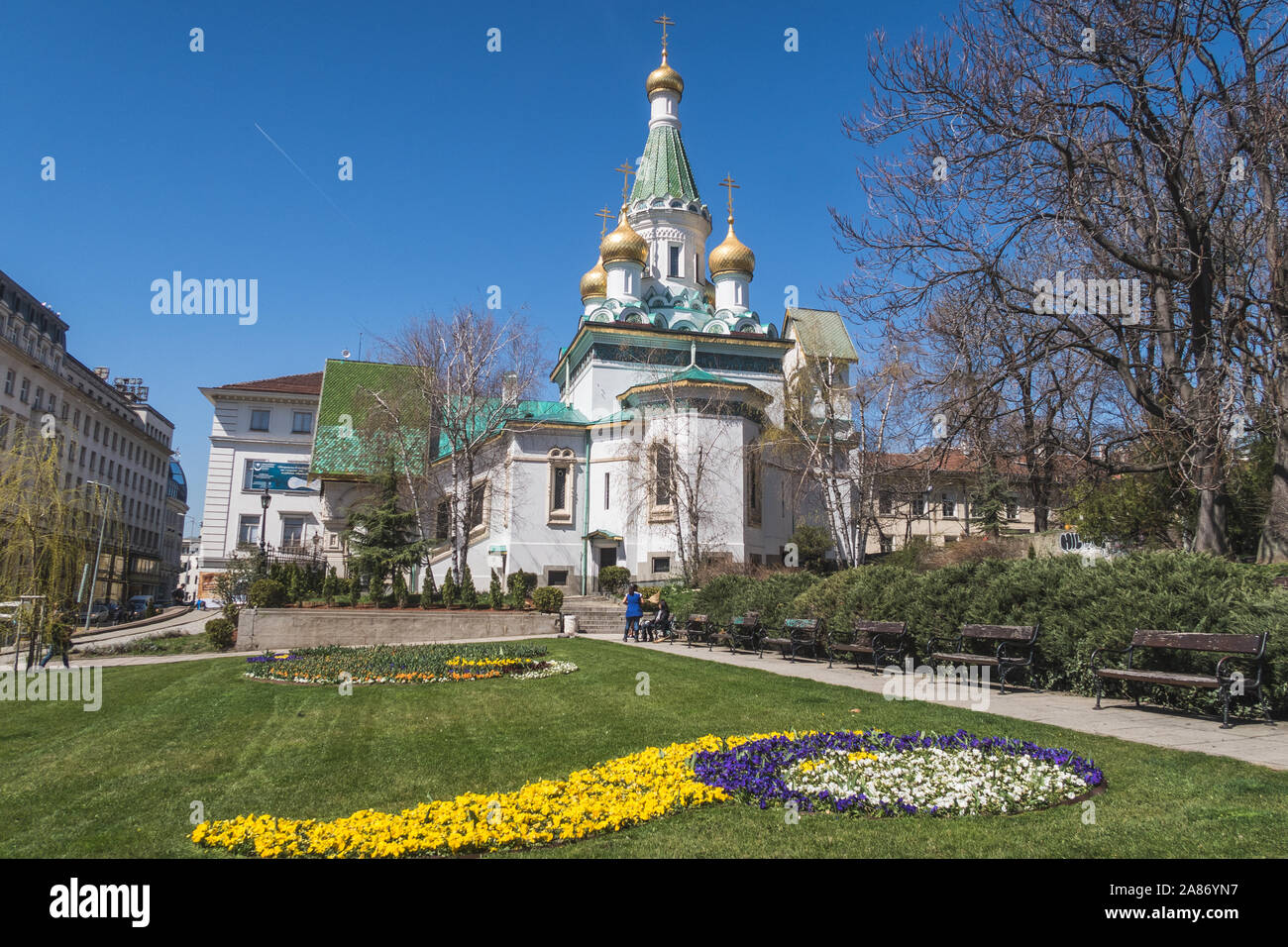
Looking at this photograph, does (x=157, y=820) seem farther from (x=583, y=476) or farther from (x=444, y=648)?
(x=583, y=476)

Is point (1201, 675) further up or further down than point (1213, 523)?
further down

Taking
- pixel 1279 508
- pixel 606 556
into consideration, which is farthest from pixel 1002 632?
pixel 606 556

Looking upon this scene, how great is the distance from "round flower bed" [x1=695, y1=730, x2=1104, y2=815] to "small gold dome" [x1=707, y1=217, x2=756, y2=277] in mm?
38353

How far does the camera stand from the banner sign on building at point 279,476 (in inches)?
1938

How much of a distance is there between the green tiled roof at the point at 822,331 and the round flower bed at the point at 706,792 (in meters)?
39.1

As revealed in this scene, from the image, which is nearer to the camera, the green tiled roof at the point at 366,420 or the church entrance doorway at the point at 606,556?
the green tiled roof at the point at 366,420

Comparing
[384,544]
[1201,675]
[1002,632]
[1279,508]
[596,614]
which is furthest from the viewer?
[596,614]

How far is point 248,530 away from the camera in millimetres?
49094

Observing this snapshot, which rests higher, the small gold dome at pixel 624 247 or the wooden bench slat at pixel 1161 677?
the small gold dome at pixel 624 247

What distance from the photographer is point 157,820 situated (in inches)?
226

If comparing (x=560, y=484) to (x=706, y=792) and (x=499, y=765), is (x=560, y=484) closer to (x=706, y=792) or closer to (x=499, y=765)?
(x=499, y=765)

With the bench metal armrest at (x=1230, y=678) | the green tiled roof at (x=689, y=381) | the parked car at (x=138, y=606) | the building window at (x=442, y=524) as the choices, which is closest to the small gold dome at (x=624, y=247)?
the green tiled roof at (x=689, y=381)

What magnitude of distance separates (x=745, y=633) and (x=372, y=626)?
10861mm

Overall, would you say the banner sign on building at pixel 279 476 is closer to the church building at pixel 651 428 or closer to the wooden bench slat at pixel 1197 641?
the church building at pixel 651 428
